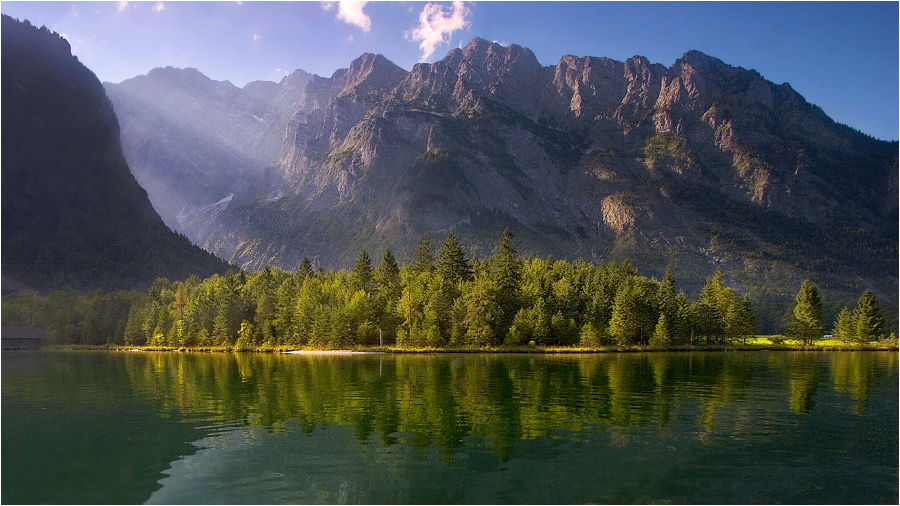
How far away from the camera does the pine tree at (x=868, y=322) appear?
149500 millimetres

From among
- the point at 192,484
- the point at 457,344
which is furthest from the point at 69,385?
the point at 457,344

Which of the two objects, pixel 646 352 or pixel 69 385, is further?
pixel 646 352

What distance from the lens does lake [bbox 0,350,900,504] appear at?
27.3m

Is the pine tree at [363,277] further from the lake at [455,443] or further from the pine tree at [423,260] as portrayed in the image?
the lake at [455,443]

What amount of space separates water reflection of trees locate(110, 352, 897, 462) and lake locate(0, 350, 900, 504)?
32 centimetres

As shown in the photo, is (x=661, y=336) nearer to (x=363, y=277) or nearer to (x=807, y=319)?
(x=807, y=319)

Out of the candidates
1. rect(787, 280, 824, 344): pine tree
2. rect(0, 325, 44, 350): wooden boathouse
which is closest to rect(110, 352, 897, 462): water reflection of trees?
rect(787, 280, 824, 344): pine tree

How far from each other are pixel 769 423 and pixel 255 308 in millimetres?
145506

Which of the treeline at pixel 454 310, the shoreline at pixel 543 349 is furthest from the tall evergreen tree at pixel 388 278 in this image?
the shoreline at pixel 543 349

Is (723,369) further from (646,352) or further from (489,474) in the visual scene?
(489,474)

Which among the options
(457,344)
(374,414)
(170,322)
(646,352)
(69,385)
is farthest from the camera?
(170,322)

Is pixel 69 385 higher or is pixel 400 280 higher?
pixel 400 280

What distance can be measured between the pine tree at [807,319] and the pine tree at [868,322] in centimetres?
852

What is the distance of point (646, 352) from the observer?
→ 421 feet
